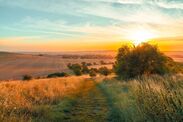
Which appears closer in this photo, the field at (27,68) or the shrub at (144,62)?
the shrub at (144,62)

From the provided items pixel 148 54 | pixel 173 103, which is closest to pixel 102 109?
pixel 173 103

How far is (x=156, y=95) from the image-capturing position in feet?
27.2

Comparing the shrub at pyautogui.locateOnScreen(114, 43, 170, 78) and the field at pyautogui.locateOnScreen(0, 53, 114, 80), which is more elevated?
the shrub at pyautogui.locateOnScreen(114, 43, 170, 78)

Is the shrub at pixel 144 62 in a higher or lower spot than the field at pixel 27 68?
higher

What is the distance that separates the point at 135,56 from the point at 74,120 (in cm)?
2523

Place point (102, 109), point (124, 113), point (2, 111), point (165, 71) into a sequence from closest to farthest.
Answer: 1. point (2, 111)
2. point (124, 113)
3. point (102, 109)
4. point (165, 71)

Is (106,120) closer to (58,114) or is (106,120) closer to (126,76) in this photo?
(58,114)

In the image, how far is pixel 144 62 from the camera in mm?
35094

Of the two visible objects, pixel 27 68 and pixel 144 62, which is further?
pixel 27 68

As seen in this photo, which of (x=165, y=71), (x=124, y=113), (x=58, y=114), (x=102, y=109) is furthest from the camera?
(x=165, y=71)

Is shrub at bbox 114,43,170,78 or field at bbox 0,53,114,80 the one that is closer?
shrub at bbox 114,43,170,78

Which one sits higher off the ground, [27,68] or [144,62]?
[144,62]

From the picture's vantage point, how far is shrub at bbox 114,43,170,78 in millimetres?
34969

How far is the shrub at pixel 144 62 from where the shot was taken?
115 feet
